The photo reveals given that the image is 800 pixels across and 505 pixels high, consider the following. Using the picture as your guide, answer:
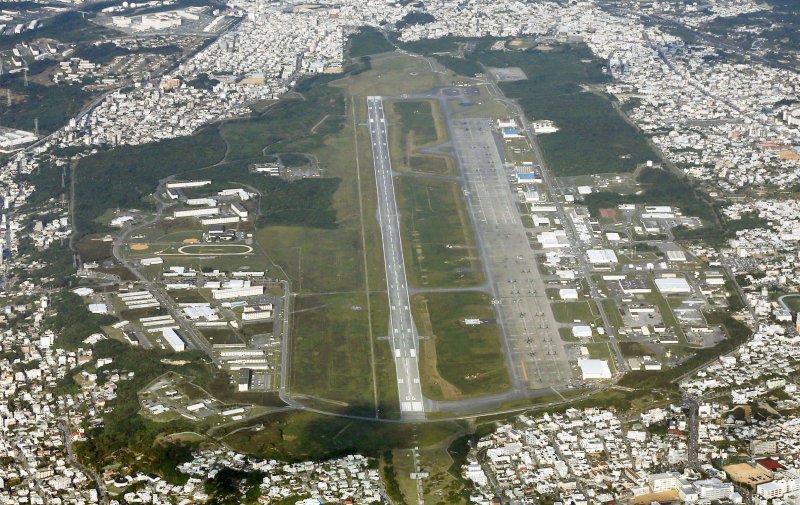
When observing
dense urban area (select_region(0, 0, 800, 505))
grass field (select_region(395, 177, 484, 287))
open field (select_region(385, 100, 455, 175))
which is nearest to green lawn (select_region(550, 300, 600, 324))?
dense urban area (select_region(0, 0, 800, 505))

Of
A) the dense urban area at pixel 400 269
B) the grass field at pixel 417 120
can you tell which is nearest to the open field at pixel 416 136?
the grass field at pixel 417 120

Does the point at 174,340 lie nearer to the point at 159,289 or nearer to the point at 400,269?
the point at 159,289

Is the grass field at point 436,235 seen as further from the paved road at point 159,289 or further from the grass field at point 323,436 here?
the grass field at point 323,436

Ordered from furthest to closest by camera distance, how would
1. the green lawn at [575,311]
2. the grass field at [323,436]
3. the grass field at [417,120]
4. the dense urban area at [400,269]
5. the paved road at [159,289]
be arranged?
the grass field at [417,120] → the green lawn at [575,311] → the paved road at [159,289] → the grass field at [323,436] → the dense urban area at [400,269]

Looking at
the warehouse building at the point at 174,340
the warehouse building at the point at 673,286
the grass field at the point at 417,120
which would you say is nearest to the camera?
the warehouse building at the point at 174,340

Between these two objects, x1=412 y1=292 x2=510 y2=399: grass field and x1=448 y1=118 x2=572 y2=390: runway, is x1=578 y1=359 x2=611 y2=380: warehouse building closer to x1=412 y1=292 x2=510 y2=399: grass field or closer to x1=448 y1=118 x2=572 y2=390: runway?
x1=448 y1=118 x2=572 y2=390: runway

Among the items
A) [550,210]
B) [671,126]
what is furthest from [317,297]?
[671,126]

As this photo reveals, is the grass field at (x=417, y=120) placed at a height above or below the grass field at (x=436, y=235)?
below

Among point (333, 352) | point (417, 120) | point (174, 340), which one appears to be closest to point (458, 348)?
point (333, 352)
